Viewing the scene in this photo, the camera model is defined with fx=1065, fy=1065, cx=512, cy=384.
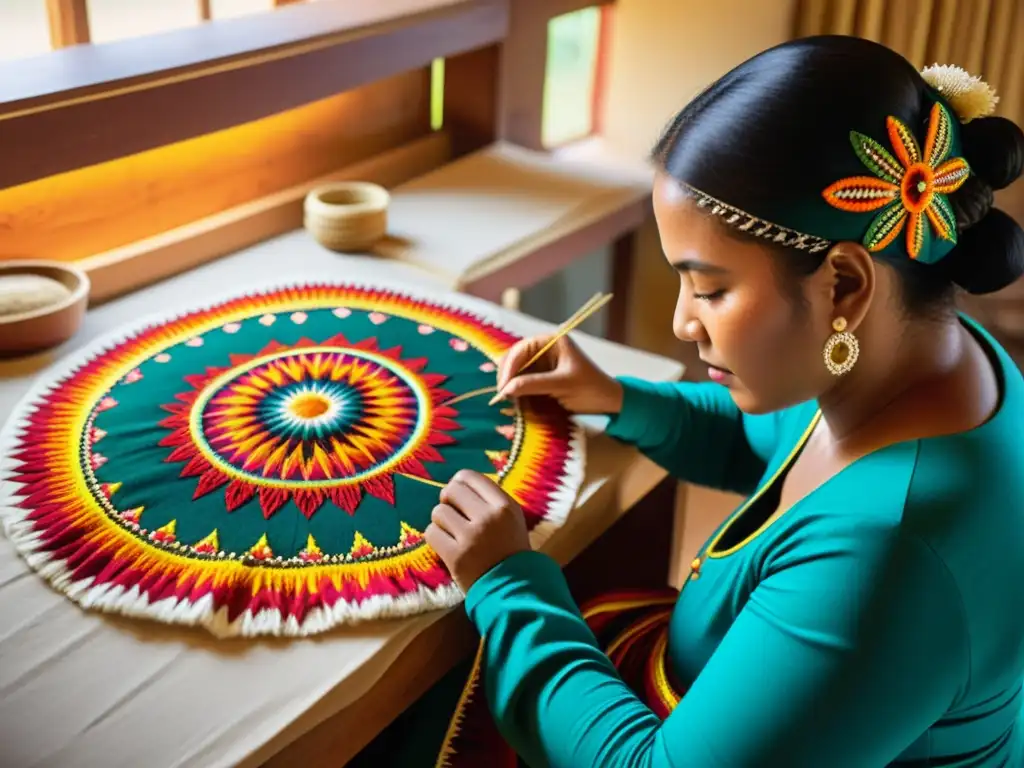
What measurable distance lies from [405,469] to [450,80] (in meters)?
1.18

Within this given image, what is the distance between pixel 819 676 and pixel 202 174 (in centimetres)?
125

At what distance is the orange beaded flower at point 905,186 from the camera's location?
738mm

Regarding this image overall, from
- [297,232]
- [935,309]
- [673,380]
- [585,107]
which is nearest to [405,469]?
[673,380]

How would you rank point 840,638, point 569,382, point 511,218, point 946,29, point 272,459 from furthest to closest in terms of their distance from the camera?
point 946,29, point 511,218, point 569,382, point 272,459, point 840,638

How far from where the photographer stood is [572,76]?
98.8 inches

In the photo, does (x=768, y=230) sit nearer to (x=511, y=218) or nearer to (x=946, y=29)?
(x=511, y=218)

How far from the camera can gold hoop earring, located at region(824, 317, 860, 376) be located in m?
0.79

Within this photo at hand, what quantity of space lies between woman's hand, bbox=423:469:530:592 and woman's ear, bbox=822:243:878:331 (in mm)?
338

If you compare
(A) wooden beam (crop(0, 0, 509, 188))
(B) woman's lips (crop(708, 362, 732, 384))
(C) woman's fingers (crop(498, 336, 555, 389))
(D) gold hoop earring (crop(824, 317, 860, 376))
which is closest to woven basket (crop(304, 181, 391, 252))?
(A) wooden beam (crop(0, 0, 509, 188))

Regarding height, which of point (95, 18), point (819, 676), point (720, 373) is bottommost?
point (819, 676)

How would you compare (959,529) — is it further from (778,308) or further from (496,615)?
(496,615)

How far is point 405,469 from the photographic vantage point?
107 centimetres

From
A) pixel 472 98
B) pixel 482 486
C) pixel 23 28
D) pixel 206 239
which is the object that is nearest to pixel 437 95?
pixel 472 98

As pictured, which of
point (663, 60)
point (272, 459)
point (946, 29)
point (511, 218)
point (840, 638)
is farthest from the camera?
point (663, 60)
